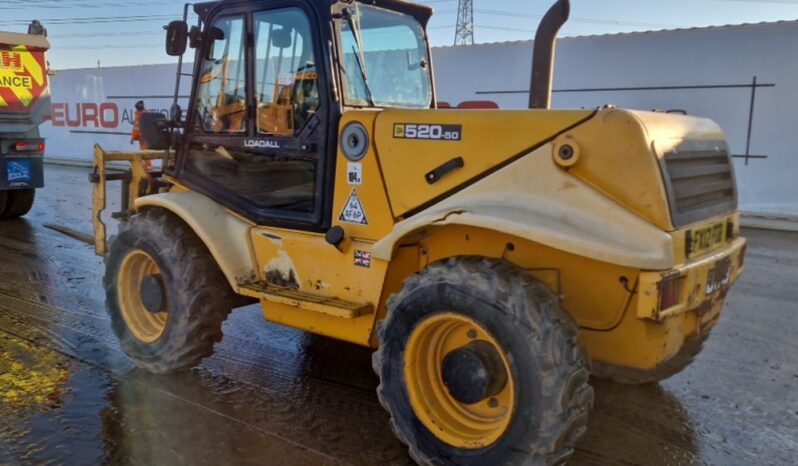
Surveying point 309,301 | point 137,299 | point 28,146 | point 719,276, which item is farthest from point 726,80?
point 28,146

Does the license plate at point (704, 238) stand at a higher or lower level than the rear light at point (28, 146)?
lower

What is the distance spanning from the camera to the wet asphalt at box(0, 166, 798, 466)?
3.50m

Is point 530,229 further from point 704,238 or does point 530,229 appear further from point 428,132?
point 704,238

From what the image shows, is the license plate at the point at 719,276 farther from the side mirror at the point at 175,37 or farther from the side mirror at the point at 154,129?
the side mirror at the point at 154,129

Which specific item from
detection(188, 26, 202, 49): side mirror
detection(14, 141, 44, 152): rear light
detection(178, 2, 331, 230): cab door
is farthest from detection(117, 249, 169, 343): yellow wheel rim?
detection(14, 141, 44, 152): rear light

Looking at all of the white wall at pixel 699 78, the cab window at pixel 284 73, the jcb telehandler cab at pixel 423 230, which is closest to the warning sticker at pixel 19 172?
the white wall at pixel 699 78

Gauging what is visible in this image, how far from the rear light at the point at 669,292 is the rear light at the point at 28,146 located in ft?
32.3

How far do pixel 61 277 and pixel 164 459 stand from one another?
164 inches

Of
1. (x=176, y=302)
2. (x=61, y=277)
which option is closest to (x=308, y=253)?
(x=176, y=302)

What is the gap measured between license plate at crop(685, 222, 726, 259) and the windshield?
195 centimetres

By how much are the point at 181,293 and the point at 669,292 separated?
285cm

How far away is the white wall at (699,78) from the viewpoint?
1044cm

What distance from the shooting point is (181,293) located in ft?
13.8

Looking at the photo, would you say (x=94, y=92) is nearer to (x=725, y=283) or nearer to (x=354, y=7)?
(x=354, y=7)
